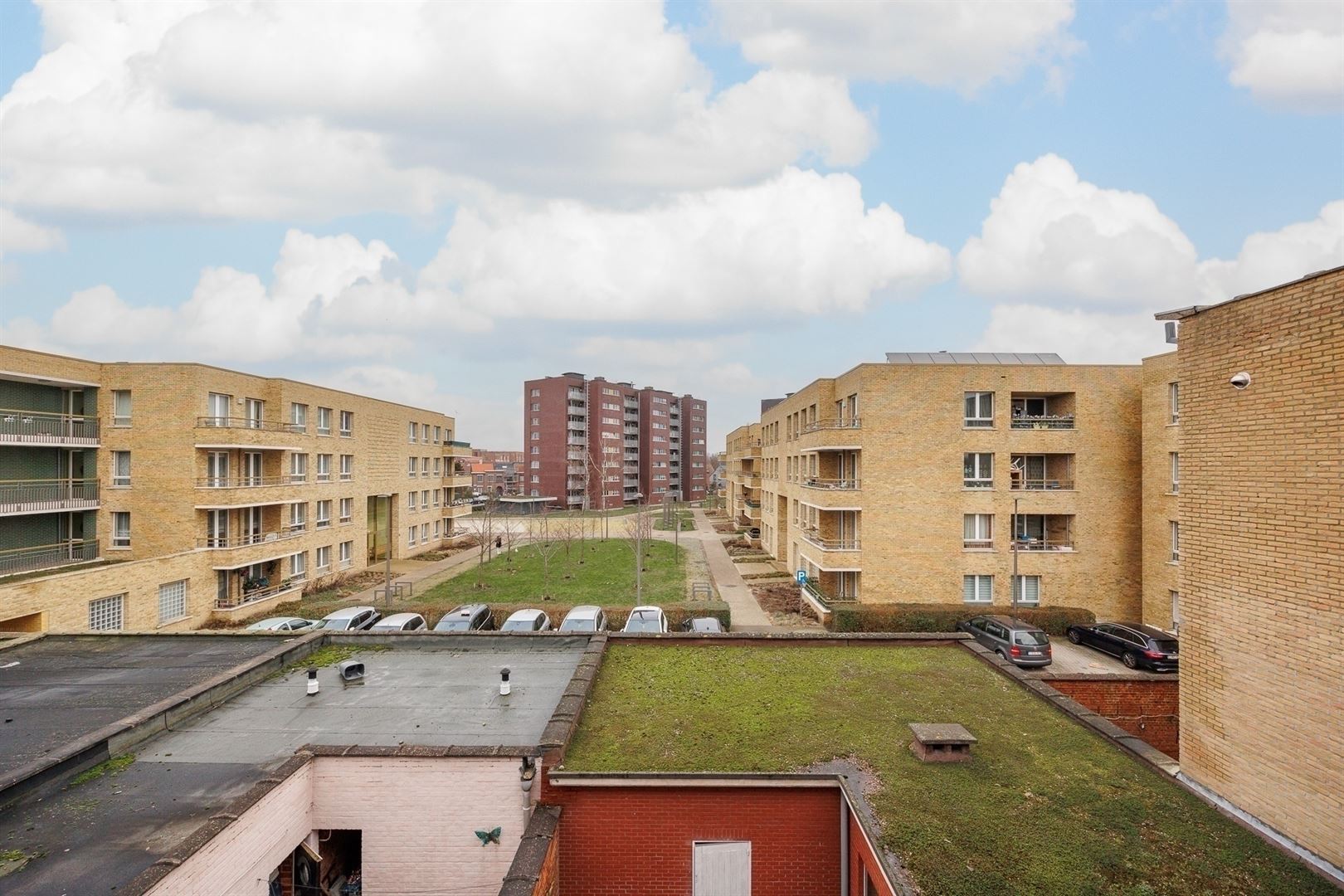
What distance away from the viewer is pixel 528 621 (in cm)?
2112

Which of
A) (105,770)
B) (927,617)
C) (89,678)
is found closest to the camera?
(105,770)

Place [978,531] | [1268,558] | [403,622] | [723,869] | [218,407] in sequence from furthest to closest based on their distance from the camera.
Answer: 1. [218,407]
2. [978,531]
3. [403,622]
4. [723,869]
5. [1268,558]

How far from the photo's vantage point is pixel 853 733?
1022cm

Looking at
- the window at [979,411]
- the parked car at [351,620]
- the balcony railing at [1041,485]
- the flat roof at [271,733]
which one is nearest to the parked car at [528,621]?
the parked car at [351,620]

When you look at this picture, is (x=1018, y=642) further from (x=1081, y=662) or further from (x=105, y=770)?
(x=105, y=770)

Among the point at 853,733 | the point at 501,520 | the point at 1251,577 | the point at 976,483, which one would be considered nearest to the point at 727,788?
the point at 853,733

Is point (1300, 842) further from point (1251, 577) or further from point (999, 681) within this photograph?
point (999, 681)

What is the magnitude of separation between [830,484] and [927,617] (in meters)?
7.25

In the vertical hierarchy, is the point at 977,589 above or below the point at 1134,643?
above

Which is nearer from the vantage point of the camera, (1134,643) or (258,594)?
(1134,643)

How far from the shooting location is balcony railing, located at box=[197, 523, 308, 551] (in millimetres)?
26906

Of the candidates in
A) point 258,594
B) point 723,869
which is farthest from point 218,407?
point 723,869

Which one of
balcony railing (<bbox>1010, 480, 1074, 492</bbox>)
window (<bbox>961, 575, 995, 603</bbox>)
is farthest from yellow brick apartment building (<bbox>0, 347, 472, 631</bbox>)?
balcony railing (<bbox>1010, 480, 1074, 492</bbox>)

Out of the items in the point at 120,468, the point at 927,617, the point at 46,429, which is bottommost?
the point at 927,617
